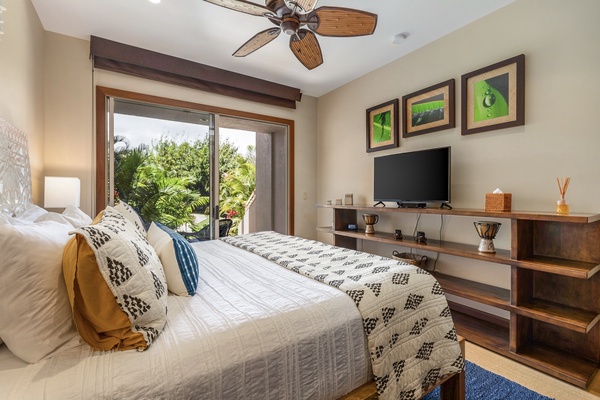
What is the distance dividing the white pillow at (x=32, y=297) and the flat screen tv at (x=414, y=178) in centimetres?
267

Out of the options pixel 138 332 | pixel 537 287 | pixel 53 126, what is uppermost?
pixel 53 126

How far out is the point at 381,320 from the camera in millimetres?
1208

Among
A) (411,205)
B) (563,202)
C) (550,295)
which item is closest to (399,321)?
(563,202)

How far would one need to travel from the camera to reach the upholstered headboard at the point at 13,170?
149 cm

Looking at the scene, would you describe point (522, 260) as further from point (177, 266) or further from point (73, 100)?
point (73, 100)

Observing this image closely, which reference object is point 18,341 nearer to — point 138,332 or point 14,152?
point 138,332

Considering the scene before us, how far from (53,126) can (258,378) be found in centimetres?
319

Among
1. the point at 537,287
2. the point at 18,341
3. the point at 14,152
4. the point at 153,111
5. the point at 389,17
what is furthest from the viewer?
the point at 153,111

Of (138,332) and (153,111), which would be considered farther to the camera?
(153,111)

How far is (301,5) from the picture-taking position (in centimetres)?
177

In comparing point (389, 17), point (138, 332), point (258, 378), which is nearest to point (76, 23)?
point (389, 17)

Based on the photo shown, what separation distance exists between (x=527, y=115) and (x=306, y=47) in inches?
72.8

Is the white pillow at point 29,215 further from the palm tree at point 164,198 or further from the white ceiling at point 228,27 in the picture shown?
the white ceiling at point 228,27

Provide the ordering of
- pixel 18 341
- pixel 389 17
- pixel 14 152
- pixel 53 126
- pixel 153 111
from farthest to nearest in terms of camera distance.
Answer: pixel 153 111 < pixel 53 126 < pixel 389 17 < pixel 14 152 < pixel 18 341
